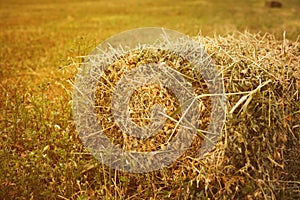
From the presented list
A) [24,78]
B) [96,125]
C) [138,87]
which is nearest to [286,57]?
[138,87]

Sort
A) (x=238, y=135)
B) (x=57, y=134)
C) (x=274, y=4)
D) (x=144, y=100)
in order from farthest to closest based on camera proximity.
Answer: (x=274, y=4) → (x=57, y=134) → (x=144, y=100) → (x=238, y=135)

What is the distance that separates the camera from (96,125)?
3.66 m

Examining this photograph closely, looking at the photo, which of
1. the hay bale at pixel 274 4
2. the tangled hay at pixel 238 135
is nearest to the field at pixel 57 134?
the tangled hay at pixel 238 135

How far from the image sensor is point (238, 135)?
2953mm

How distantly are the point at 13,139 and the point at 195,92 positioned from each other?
1.89 metres

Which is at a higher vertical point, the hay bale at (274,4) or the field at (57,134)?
the field at (57,134)

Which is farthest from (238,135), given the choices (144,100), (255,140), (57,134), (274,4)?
(274,4)

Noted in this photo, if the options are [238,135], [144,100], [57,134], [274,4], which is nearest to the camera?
[238,135]

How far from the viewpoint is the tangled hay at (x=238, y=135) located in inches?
119

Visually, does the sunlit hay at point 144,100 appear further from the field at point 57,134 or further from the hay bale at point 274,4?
the hay bale at point 274,4

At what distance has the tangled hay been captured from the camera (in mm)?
3018

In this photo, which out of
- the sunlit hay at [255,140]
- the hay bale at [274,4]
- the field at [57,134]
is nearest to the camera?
the sunlit hay at [255,140]

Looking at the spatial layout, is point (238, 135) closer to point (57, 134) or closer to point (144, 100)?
point (144, 100)

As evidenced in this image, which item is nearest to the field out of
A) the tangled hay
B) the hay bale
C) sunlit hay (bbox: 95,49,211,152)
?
the tangled hay
